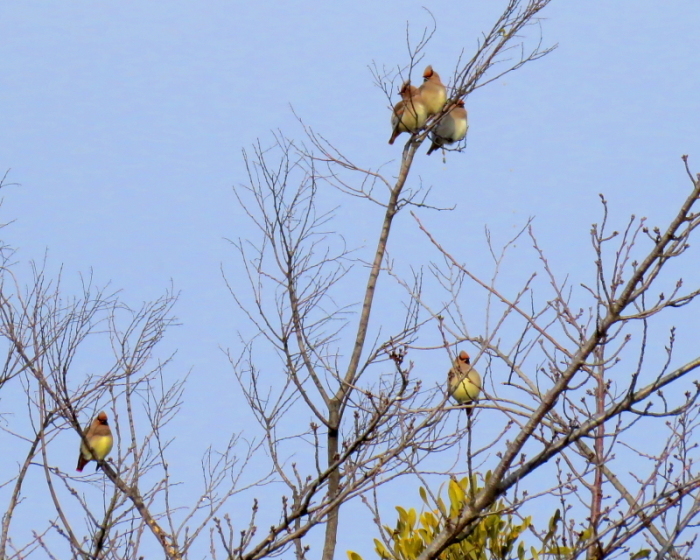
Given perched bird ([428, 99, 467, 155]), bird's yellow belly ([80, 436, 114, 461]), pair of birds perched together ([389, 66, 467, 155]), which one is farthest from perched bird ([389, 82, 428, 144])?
bird's yellow belly ([80, 436, 114, 461])

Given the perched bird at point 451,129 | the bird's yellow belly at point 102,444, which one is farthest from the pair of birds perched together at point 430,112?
the bird's yellow belly at point 102,444

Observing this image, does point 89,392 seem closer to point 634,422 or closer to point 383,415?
point 383,415

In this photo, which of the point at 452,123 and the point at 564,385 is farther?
the point at 452,123

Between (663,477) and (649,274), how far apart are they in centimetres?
96

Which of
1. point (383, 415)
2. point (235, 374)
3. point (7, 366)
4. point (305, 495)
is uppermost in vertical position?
point (7, 366)

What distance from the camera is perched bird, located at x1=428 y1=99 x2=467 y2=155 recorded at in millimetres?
8656

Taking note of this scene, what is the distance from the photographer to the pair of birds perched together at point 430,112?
819 cm

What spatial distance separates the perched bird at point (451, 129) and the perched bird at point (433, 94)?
0.90 feet

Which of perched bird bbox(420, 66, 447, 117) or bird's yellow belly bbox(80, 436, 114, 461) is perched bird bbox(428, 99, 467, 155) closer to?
perched bird bbox(420, 66, 447, 117)

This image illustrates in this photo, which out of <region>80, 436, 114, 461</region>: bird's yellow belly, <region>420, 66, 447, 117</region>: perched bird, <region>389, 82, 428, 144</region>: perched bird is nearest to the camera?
<region>389, 82, 428, 144</region>: perched bird

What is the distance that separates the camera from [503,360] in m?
5.09

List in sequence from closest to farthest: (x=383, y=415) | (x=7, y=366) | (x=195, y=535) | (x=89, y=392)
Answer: (x=383, y=415), (x=195, y=535), (x=89, y=392), (x=7, y=366)

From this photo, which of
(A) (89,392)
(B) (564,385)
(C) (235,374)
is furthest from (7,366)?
(B) (564,385)

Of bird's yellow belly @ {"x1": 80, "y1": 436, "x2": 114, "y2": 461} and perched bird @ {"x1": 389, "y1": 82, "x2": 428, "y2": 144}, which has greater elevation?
perched bird @ {"x1": 389, "y1": 82, "x2": 428, "y2": 144}
